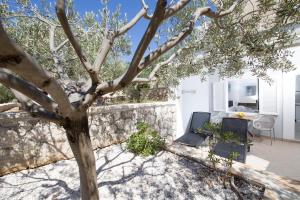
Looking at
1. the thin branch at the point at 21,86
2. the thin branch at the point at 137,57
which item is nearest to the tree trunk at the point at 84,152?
the thin branch at the point at 137,57

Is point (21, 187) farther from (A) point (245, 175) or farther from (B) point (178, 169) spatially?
(A) point (245, 175)

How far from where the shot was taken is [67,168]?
14.0ft

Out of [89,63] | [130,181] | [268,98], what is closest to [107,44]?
[89,63]

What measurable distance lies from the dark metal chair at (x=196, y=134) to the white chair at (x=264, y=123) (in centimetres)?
232

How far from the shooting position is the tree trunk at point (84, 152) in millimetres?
1969

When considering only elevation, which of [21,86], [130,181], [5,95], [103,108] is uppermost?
[5,95]

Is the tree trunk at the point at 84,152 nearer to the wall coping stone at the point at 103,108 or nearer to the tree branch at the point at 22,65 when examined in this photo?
the tree branch at the point at 22,65

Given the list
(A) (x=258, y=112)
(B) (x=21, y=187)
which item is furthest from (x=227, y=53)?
(A) (x=258, y=112)

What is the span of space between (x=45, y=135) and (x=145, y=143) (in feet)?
8.42

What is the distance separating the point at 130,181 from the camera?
11.9ft

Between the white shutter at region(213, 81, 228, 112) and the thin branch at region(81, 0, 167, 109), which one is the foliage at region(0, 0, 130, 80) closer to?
the thin branch at region(81, 0, 167, 109)

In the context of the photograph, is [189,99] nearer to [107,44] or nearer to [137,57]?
[107,44]

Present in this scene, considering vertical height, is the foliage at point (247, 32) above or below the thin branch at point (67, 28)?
above

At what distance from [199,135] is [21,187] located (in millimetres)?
5490
